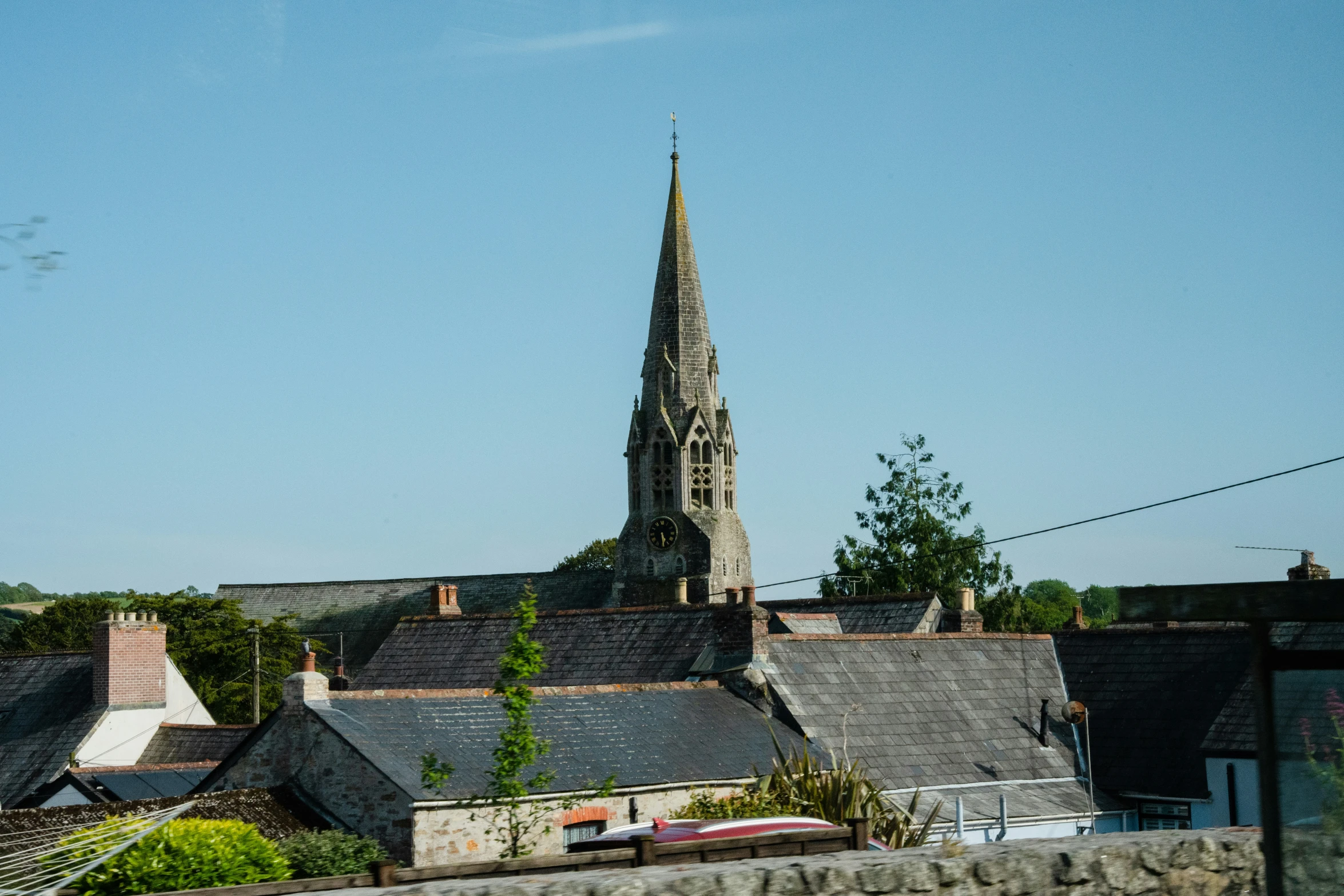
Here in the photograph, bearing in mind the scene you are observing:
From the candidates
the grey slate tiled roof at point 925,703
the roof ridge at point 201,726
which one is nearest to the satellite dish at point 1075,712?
the grey slate tiled roof at point 925,703

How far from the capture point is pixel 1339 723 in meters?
6.04

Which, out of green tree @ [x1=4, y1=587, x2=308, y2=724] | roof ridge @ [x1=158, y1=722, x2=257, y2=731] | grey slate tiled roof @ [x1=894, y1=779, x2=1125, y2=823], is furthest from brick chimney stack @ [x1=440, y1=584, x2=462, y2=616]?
green tree @ [x1=4, y1=587, x2=308, y2=724]

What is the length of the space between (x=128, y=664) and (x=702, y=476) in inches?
2086

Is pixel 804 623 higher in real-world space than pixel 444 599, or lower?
lower

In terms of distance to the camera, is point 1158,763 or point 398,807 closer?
point 398,807

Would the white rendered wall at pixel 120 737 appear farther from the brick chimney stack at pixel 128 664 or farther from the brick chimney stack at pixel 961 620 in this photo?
the brick chimney stack at pixel 961 620

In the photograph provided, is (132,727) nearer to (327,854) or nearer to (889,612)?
(889,612)

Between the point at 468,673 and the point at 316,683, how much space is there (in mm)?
12828

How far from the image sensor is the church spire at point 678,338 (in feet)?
301

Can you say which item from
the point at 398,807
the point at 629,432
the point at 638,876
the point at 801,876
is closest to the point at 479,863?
the point at 638,876

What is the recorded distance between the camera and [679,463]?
9000 centimetres

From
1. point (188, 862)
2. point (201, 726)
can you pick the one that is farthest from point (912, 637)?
point (188, 862)

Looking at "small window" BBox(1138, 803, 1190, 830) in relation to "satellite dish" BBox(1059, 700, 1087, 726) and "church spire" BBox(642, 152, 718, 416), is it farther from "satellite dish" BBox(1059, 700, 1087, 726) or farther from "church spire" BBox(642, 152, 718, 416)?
"church spire" BBox(642, 152, 718, 416)

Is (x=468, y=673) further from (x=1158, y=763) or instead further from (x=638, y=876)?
(x=638, y=876)
